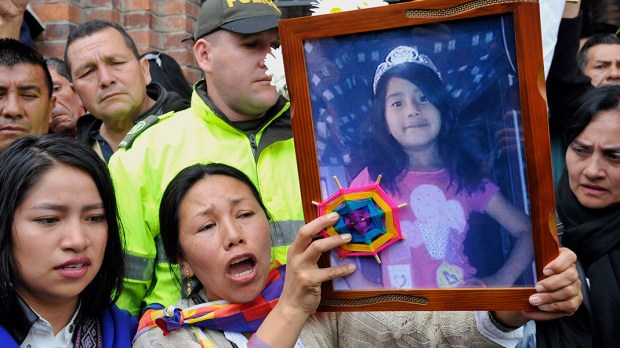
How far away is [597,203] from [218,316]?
4.89 ft

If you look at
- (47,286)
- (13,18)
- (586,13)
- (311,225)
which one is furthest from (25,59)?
(586,13)

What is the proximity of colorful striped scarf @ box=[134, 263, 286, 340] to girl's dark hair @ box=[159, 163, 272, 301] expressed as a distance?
14cm

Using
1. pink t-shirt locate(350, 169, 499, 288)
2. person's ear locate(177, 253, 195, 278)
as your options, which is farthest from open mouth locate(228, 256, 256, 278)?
pink t-shirt locate(350, 169, 499, 288)

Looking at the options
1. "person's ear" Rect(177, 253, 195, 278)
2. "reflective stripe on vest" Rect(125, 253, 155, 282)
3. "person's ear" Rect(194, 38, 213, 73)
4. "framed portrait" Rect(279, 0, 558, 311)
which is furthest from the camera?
"person's ear" Rect(194, 38, 213, 73)

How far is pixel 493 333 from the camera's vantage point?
207cm

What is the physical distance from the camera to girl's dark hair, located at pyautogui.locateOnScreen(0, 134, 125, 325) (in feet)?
6.26

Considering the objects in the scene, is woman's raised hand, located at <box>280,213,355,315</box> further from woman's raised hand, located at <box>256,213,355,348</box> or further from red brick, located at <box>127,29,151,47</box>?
red brick, located at <box>127,29,151,47</box>

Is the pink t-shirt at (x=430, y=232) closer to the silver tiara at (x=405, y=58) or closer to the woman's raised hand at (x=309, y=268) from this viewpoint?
the woman's raised hand at (x=309, y=268)

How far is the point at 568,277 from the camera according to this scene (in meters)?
1.72

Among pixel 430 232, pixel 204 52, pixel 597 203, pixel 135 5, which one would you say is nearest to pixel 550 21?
pixel 597 203

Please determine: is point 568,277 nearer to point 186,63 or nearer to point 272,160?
point 272,160

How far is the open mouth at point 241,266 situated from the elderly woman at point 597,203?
3.84 feet

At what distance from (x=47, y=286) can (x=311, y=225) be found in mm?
713

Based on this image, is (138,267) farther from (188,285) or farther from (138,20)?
(138,20)
